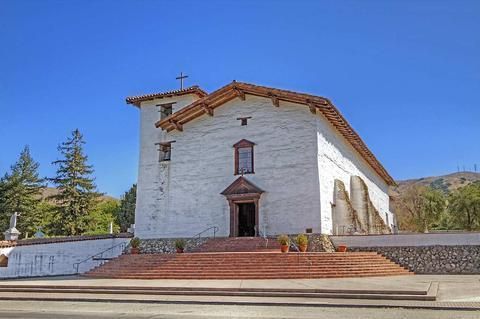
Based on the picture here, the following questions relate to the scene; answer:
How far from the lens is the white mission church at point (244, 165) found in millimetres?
22844

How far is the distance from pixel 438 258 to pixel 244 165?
10.4 m

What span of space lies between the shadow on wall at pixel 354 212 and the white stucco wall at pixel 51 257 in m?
12.4

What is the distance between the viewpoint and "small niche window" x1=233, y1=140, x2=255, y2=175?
24172mm

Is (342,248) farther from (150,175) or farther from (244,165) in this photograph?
(150,175)

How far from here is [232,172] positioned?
80.0 feet

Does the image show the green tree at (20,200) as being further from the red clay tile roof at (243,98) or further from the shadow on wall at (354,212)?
the shadow on wall at (354,212)

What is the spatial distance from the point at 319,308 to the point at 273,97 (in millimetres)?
14548

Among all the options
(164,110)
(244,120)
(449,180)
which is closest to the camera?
(244,120)

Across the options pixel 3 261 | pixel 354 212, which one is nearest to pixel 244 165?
pixel 354 212

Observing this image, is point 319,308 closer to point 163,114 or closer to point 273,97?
point 273,97

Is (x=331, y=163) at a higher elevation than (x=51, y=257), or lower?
higher

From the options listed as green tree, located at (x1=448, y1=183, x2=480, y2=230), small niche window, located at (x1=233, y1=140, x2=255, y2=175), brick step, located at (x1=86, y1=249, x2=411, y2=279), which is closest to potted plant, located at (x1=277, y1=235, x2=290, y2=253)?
brick step, located at (x1=86, y1=249, x2=411, y2=279)

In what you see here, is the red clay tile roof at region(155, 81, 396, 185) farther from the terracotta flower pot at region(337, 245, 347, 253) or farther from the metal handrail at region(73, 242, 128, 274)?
the metal handrail at region(73, 242, 128, 274)

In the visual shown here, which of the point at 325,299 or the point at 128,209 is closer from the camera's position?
the point at 325,299
